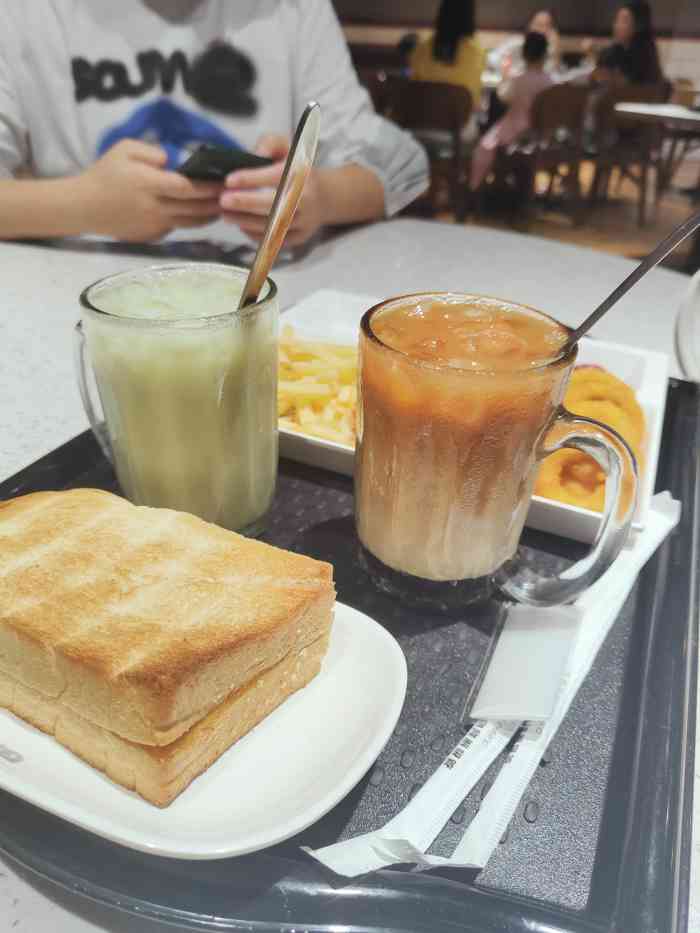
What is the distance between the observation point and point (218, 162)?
1.45 meters

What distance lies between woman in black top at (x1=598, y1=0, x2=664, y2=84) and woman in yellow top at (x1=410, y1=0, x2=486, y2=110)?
148cm

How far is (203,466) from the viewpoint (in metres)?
0.74

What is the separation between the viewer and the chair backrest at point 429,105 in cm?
491

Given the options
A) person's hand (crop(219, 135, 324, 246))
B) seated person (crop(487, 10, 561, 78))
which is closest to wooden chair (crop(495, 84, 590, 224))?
seated person (crop(487, 10, 561, 78))

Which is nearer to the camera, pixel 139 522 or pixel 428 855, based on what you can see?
pixel 428 855

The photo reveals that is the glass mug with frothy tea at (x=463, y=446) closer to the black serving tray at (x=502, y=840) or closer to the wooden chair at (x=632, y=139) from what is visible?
the black serving tray at (x=502, y=840)

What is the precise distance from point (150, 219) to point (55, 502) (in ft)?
3.69

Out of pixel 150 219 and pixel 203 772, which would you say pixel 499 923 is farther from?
pixel 150 219

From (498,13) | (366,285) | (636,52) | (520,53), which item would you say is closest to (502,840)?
(366,285)

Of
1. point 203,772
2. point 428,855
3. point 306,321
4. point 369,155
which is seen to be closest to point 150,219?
point 306,321

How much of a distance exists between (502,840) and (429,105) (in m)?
5.34

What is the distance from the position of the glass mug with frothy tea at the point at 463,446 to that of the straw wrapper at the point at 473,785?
61 millimetres

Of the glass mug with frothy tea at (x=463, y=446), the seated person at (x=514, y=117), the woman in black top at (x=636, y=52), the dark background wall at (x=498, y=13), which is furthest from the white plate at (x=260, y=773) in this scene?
the dark background wall at (x=498, y=13)

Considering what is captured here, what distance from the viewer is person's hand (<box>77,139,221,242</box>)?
154cm
